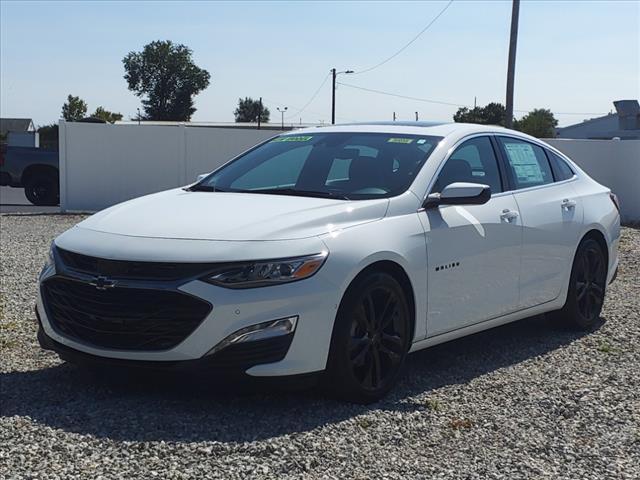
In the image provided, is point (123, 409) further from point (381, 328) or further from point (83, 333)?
point (381, 328)

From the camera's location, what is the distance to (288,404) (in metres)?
4.89

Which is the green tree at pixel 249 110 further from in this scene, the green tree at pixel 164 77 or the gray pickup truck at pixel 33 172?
the gray pickup truck at pixel 33 172

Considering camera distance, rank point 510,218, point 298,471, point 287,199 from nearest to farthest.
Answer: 1. point 298,471
2. point 287,199
3. point 510,218

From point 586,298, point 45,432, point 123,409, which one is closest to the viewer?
point 45,432

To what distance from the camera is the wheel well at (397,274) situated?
493cm

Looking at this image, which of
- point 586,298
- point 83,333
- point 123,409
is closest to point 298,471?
point 123,409

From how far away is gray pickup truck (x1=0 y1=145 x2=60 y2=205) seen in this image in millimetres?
20078

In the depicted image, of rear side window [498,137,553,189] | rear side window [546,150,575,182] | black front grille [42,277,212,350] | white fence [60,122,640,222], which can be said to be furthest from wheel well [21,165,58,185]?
black front grille [42,277,212,350]

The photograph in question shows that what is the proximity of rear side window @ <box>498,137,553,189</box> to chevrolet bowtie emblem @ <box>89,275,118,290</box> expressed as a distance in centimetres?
324

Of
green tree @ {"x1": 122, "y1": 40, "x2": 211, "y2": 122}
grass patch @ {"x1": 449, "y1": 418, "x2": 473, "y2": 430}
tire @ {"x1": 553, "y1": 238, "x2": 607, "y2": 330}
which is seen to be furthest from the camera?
green tree @ {"x1": 122, "y1": 40, "x2": 211, "y2": 122}

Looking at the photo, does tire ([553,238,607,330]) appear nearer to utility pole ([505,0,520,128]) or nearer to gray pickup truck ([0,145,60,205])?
gray pickup truck ([0,145,60,205])

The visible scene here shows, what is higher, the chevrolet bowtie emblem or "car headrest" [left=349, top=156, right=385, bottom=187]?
"car headrest" [left=349, top=156, right=385, bottom=187]

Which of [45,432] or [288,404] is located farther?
[288,404]

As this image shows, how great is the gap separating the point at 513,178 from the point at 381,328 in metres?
2.07
